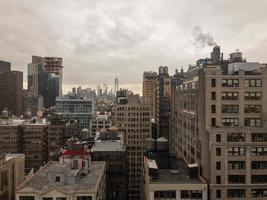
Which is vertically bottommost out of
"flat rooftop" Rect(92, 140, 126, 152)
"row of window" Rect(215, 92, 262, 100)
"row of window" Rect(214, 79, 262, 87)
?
"flat rooftop" Rect(92, 140, 126, 152)

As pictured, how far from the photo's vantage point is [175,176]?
8225cm

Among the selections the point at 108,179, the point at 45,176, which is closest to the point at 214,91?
the point at 45,176

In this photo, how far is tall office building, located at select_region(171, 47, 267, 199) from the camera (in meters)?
74.2

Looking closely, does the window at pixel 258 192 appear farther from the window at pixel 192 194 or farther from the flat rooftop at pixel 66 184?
the flat rooftop at pixel 66 184

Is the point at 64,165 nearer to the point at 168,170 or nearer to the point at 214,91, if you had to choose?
the point at 168,170

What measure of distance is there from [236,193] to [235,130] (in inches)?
465

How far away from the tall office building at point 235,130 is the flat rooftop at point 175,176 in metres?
3.48

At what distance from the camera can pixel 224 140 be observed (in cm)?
7475

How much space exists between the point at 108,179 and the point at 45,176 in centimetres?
3026

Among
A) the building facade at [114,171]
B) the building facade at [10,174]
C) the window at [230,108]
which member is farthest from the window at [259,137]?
the building facade at [10,174]

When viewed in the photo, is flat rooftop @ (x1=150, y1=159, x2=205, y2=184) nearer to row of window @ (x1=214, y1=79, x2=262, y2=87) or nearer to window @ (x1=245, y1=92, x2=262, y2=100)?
window @ (x1=245, y1=92, x2=262, y2=100)

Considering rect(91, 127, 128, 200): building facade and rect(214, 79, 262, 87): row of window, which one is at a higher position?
rect(214, 79, 262, 87): row of window

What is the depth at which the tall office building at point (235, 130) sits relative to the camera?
74250mm

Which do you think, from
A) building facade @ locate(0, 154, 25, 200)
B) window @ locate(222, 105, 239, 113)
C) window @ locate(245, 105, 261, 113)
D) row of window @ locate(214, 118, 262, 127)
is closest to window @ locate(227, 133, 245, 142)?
row of window @ locate(214, 118, 262, 127)
